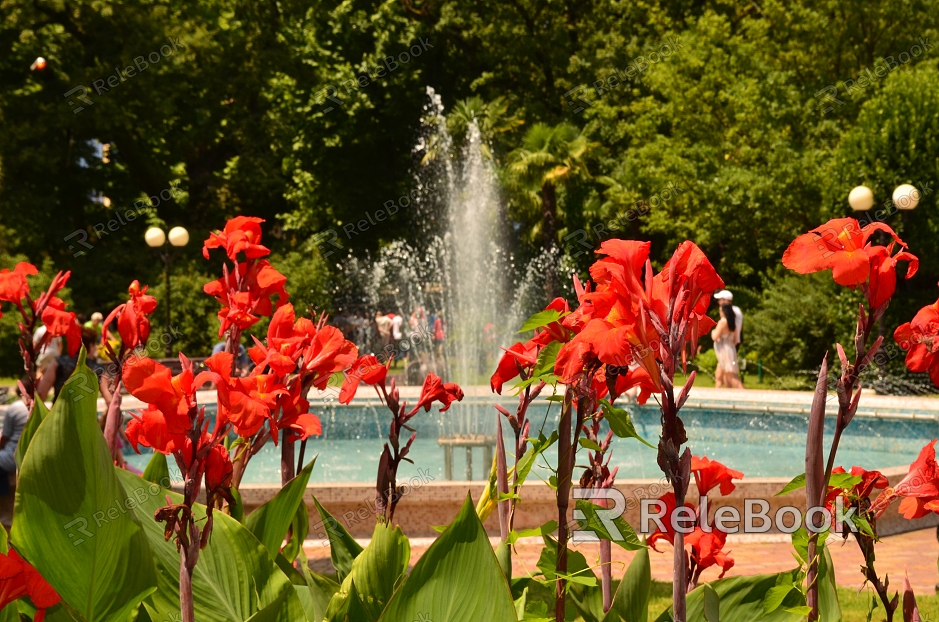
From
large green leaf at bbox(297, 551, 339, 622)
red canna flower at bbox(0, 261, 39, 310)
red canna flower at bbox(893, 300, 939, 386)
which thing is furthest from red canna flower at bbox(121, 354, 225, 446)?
red canna flower at bbox(0, 261, 39, 310)

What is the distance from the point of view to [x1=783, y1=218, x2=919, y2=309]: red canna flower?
1.26m

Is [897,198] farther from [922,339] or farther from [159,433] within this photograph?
[159,433]

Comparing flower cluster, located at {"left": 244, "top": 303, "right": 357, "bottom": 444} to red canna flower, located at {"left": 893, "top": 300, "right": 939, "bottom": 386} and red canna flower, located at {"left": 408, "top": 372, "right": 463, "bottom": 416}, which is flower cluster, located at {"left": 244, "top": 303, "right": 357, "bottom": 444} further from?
red canna flower, located at {"left": 893, "top": 300, "right": 939, "bottom": 386}

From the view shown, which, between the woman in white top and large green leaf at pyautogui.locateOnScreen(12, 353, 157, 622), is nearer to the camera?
large green leaf at pyautogui.locateOnScreen(12, 353, 157, 622)

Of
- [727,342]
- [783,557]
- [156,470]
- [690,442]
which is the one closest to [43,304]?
[156,470]

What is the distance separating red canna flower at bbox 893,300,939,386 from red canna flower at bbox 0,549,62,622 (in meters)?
1.14

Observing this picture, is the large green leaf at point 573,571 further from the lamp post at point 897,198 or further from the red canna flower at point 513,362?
the lamp post at point 897,198

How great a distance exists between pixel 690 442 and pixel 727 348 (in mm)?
2773

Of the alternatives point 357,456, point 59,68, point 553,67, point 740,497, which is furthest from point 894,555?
point 59,68

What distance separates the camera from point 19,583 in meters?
A: 0.96

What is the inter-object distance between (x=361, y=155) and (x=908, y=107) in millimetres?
16980

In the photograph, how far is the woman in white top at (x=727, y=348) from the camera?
12.8 meters

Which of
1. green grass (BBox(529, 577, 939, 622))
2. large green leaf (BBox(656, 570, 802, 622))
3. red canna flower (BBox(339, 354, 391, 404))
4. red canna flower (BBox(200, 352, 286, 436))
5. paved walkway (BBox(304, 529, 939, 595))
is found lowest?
paved walkway (BBox(304, 529, 939, 595))

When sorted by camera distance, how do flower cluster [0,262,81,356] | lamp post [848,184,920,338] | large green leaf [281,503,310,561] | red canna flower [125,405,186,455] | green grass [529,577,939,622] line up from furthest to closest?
lamp post [848,184,920,338]
green grass [529,577,939,622]
flower cluster [0,262,81,356]
large green leaf [281,503,310,561]
red canna flower [125,405,186,455]
